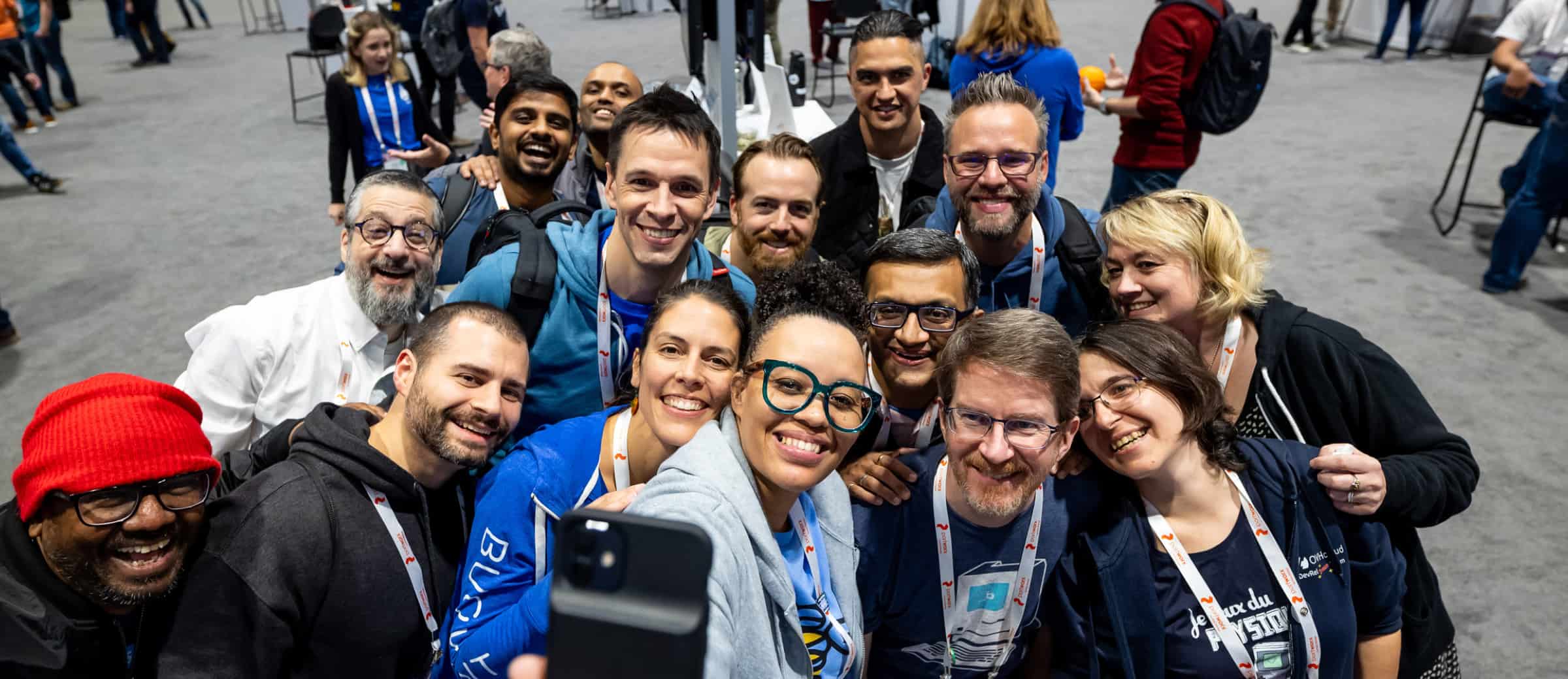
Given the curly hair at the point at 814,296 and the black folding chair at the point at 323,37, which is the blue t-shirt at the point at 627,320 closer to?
the curly hair at the point at 814,296

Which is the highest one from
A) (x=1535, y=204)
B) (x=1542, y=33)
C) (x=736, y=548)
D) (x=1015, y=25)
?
(x=1015, y=25)

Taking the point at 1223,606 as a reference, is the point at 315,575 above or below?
above

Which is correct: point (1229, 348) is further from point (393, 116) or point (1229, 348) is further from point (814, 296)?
point (393, 116)

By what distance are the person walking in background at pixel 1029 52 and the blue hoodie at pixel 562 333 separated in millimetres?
2386

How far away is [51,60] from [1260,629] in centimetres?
1422

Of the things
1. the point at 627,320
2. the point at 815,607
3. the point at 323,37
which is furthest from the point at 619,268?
the point at 323,37

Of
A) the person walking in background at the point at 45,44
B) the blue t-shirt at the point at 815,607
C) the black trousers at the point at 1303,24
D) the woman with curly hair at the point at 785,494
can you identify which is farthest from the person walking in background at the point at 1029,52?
the person walking in background at the point at 45,44

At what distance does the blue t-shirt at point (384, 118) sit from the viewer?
17.7 ft

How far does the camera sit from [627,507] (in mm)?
1521

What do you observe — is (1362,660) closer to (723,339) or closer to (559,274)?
(723,339)

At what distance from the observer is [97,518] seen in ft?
5.26

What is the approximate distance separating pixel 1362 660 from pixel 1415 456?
49 cm

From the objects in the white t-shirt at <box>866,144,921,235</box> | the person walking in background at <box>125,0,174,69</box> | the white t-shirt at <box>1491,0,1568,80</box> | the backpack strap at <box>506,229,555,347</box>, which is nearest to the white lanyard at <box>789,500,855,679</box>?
the backpack strap at <box>506,229,555,347</box>

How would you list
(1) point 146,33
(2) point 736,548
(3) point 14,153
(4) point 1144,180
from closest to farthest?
(2) point 736,548 < (4) point 1144,180 < (3) point 14,153 < (1) point 146,33
